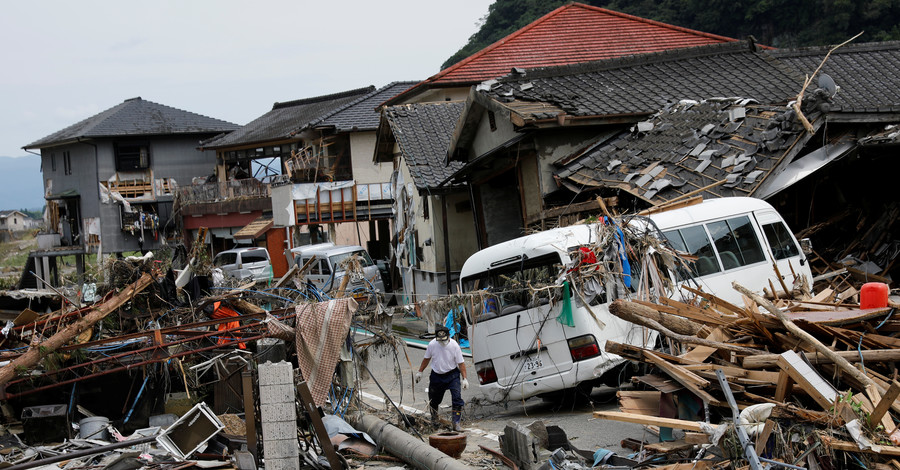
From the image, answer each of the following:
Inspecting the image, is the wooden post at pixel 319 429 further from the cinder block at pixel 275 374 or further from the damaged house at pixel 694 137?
the damaged house at pixel 694 137

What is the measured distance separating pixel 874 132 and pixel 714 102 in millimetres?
4090

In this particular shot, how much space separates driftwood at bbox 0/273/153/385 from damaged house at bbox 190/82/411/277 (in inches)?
957

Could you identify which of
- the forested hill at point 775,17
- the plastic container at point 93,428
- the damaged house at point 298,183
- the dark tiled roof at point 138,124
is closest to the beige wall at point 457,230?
the damaged house at point 298,183

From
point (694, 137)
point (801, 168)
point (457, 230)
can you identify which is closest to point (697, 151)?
point (694, 137)

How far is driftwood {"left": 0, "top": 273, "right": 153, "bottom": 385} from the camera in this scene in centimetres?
1086

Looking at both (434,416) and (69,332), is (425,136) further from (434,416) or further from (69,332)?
(69,332)

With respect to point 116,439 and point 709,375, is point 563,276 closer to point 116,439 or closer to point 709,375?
point 709,375

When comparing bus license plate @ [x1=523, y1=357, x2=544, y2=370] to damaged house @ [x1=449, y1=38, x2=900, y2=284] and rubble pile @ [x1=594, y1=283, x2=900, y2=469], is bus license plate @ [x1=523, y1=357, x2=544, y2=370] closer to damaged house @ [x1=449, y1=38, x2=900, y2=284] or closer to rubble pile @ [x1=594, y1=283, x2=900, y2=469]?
rubble pile @ [x1=594, y1=283, x2=900, y2=469]

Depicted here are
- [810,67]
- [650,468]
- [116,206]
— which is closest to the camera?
[650,468]

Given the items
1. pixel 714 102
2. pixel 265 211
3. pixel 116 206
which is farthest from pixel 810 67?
pixel 116 206

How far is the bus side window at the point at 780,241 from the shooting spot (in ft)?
41.5

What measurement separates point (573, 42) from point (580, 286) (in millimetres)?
28016

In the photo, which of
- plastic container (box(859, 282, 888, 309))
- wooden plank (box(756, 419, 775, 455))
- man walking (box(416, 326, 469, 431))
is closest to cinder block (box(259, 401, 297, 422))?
man walking (box(416, 326, 469, 431))

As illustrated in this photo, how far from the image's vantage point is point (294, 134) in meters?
42.9
